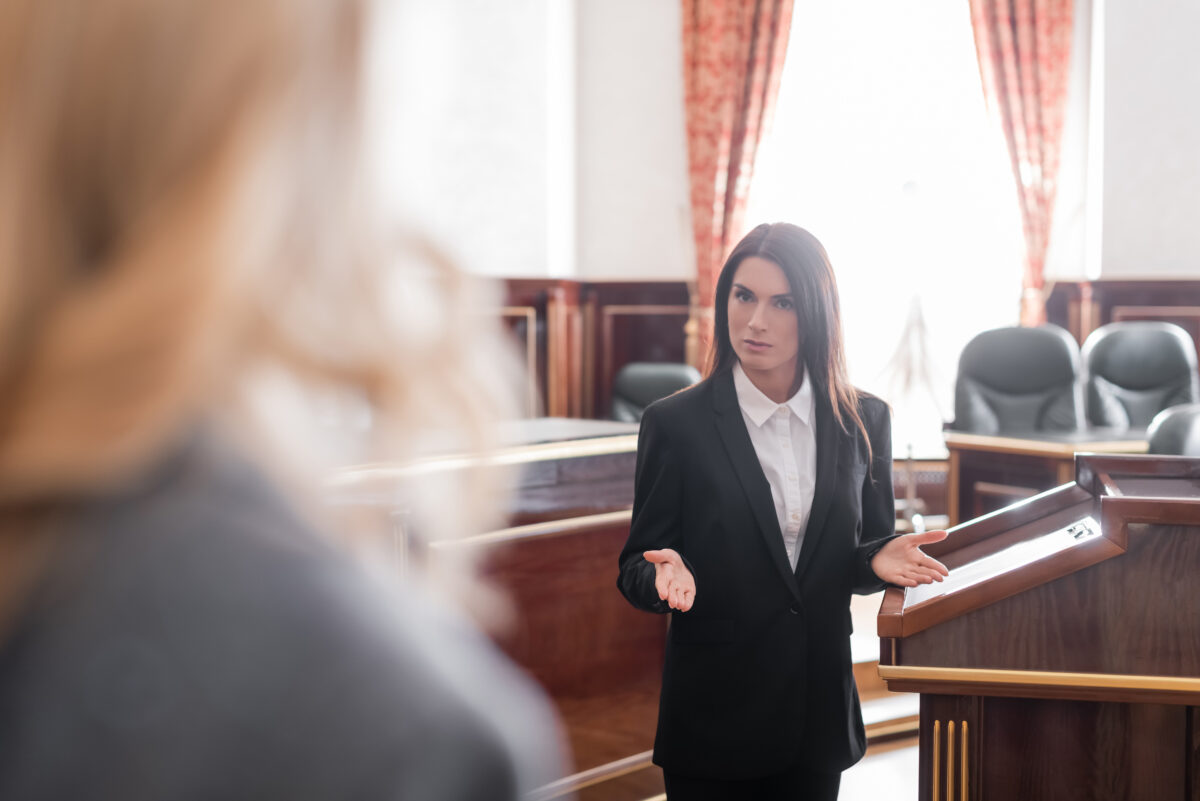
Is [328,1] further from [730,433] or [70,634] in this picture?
[730,433]

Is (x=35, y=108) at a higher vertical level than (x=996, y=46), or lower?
lower

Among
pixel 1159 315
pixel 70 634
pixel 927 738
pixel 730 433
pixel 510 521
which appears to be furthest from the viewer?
pixel 1159 315

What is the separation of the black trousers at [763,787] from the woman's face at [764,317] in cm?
69

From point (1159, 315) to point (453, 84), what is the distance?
7.75m

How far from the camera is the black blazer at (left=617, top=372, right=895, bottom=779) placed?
67.2 inches

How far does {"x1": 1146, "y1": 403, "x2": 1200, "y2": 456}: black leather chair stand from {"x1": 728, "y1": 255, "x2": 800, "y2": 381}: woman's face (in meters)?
2.08

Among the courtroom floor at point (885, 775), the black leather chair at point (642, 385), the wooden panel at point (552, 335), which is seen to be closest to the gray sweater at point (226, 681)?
the courtroom floor at point (885, 775)

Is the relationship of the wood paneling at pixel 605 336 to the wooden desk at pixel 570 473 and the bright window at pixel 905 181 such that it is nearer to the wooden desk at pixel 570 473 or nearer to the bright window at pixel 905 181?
the bright window at pixel 905 181

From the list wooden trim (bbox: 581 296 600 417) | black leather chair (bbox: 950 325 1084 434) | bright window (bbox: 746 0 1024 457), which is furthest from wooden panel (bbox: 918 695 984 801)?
wooden trim (bbox: 581 296 600 417)

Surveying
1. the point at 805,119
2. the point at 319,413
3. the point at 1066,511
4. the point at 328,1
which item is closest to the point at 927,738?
the point at 1066,511

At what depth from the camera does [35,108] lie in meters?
0.35

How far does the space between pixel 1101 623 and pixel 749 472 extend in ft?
1.92

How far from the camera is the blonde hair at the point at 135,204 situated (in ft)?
1.16

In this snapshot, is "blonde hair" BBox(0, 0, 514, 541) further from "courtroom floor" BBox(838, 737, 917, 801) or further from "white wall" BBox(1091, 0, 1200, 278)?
"white wall" BBox(1091, 0, 1200, 278)
